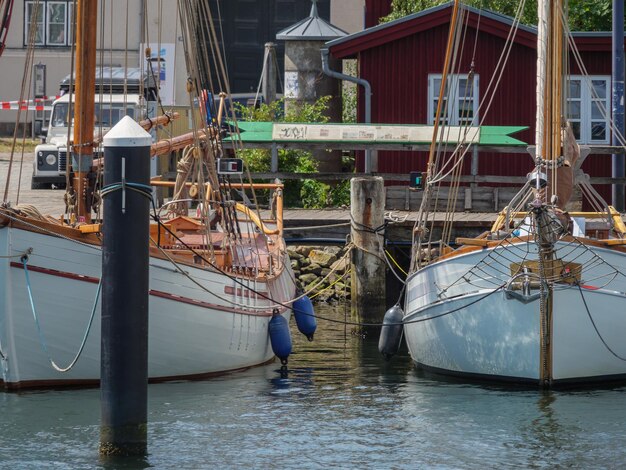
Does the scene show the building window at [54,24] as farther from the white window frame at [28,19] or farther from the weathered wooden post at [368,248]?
the weathered wooden post at [368,248]

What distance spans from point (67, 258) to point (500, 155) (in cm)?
1278

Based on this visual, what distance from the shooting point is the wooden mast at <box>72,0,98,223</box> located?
13789mm

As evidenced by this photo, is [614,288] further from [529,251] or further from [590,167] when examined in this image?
[590,167]

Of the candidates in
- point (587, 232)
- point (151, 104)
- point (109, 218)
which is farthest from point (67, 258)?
point (151, 104)

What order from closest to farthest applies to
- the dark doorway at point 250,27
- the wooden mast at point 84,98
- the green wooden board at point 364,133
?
the wooden mast at point 84,98
the green wooden board at point 364,133
the dark doorway at point 250,27

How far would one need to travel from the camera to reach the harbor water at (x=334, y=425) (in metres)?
10.7

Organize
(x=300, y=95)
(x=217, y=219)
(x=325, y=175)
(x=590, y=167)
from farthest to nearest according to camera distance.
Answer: (x=300, y=95) < (x=590, y=167) < (x=325, y=175) < (x=217, y=219)

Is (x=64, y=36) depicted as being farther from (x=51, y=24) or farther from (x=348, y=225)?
(x=348, y=225)

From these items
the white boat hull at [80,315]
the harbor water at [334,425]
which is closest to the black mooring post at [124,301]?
the harbor water at [334,425]

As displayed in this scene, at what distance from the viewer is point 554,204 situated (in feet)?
46.7

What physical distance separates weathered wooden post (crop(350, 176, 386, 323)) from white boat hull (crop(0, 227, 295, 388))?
3.91 metres

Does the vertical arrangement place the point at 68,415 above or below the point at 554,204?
below

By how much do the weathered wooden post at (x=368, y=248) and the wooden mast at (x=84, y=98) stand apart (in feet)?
17.0

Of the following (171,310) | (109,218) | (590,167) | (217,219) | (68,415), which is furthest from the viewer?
(590,167)
